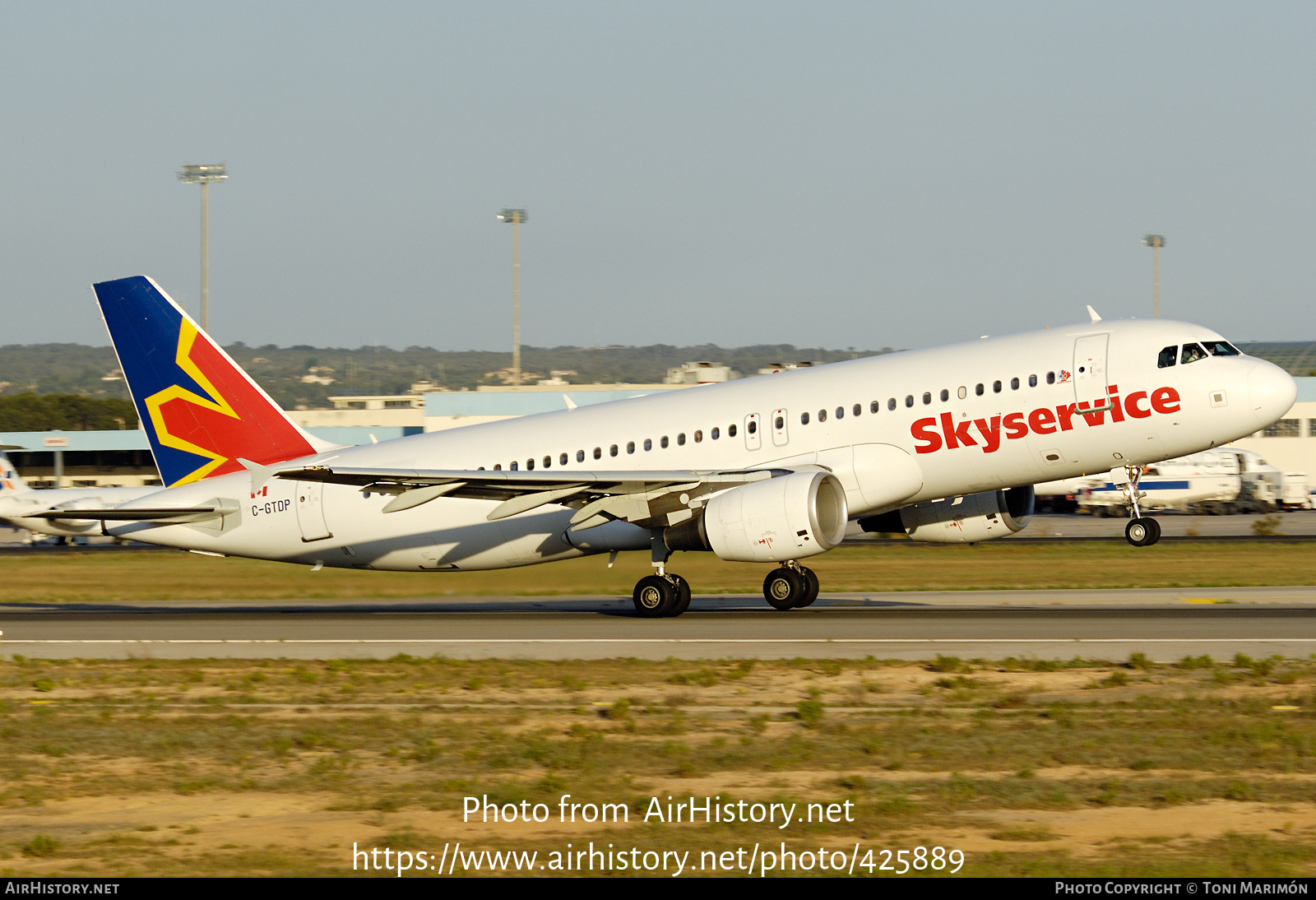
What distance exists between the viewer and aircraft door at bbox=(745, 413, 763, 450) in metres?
27.4

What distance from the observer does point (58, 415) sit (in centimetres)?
16975

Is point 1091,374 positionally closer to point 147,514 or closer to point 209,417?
point 209,417

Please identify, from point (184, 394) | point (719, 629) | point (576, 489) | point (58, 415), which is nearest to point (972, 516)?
point (719, 629)

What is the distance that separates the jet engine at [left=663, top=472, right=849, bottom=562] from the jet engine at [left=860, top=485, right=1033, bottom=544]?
11.8ft

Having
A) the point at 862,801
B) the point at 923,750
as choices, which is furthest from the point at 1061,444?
the point at 862,801

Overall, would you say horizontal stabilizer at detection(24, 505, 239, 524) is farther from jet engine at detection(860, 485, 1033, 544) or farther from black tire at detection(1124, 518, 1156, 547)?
black tire at detection(1124, 518, 1156, 547)

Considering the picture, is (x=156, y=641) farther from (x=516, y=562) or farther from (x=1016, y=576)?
(x=1016, y=576)

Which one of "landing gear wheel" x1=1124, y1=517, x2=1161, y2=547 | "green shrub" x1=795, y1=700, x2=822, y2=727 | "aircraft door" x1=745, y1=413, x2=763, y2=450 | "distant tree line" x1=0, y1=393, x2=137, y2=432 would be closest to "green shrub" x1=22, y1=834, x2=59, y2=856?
"green shrub" x1=795, y1=700, x2=822, y2=727

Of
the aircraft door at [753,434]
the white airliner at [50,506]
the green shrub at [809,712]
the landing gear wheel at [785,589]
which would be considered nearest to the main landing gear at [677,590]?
the landing gear wheel at [785,589]

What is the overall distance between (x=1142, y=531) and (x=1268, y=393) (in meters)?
3.40

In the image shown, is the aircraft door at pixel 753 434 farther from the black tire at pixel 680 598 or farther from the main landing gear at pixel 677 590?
the black tire at pixel 680 598

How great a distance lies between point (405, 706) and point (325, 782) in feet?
14.1

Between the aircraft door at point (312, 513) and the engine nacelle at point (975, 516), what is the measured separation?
502 inches

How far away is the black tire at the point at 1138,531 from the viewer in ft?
84.1
